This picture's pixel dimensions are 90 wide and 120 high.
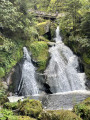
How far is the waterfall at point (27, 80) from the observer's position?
41.2 feet

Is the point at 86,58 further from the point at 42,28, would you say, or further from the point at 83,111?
the point at 83,111

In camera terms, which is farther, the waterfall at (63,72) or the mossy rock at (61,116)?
the waterfall at (63,72)

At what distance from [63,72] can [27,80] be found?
446 centimetres

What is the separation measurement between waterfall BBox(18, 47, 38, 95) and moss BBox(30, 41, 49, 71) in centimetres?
90

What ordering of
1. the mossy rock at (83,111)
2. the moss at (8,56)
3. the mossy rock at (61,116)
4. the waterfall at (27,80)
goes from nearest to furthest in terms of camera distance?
the mossy rock at (61,116)
the mossy rock at (83,111)
the moss at (8,56)
the waterfall at (27,80)

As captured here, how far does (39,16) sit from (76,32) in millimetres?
13469

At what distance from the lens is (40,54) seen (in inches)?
618

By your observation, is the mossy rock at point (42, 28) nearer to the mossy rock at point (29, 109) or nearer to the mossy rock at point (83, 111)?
the mossy rock at point (29, 109)

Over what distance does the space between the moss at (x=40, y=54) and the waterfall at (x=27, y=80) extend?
904 millimetres

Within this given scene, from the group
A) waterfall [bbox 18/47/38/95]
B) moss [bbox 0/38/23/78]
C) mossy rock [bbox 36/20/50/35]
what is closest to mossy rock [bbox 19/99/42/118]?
moss [bbox 0/38/23/78]

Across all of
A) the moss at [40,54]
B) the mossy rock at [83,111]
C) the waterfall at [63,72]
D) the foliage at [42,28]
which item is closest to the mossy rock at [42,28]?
the foliage at [42,28]

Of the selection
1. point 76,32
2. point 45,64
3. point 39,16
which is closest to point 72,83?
point 45,64

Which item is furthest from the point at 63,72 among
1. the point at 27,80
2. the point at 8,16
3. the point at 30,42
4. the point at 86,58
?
the point at 8,16

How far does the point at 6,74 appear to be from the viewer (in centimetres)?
1162
